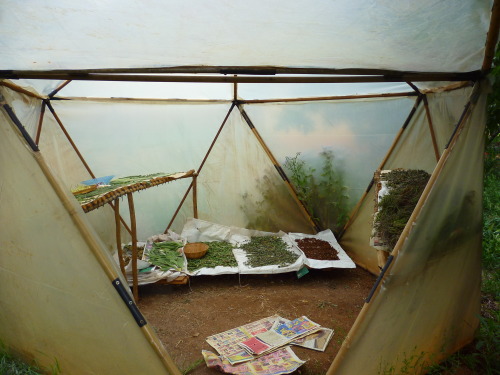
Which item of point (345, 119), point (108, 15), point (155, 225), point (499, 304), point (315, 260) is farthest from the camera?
point (155, 225)

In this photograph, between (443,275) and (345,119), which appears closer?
(443,275)

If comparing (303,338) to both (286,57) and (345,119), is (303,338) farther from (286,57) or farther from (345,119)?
(345,119)

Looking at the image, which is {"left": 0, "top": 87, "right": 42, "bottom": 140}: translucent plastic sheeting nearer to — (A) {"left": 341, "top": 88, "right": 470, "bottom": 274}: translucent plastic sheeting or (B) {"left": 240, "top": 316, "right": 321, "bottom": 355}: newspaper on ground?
(B) {"left": 240, "top": 316, "right": 321, "bottom": 355}: newspaper on ground

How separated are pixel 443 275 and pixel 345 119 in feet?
11.3

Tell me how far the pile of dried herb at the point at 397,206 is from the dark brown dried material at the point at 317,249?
5.39 feet

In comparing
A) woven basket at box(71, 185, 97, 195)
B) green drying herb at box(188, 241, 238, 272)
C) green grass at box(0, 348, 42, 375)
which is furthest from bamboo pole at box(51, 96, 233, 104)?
green grass at box(0, 348, 42, 375)

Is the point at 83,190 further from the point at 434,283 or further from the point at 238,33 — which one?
the point at 434,283

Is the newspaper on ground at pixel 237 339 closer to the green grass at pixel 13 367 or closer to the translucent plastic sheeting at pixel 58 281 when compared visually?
the translucent plastic sheeting at pixel 58 281

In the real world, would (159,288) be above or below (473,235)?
below

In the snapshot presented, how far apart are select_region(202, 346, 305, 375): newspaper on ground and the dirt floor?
11cm

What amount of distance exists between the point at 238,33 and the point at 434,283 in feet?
8.25

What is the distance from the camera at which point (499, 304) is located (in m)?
3.82

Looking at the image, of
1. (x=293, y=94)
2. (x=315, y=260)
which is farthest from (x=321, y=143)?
(x=315, y=260)

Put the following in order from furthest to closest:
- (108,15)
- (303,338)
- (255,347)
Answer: (303,338) → (255,347) → (108,15)
